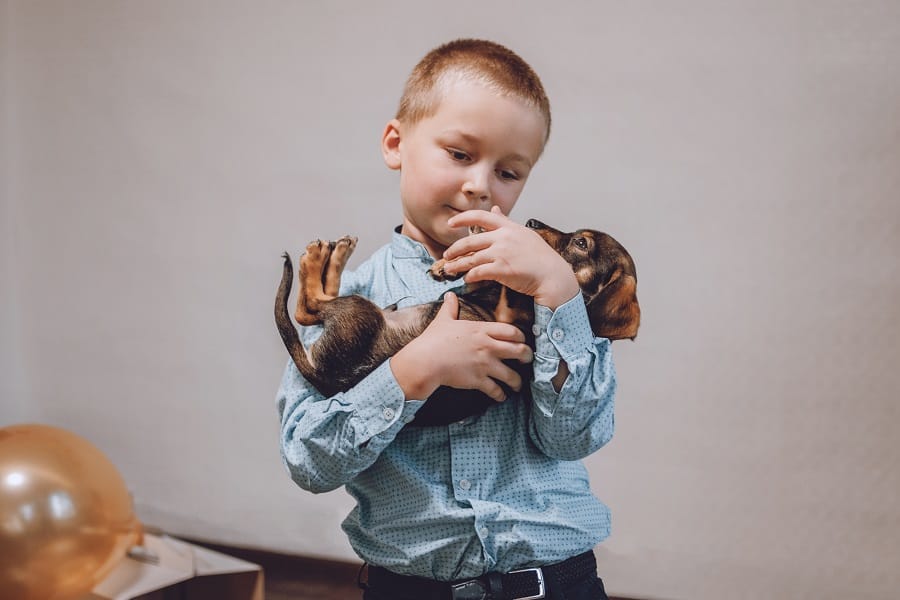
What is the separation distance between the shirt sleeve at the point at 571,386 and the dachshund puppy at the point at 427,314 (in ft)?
0.10

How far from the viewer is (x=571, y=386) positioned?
870mm

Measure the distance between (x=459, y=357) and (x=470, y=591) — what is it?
0.90ft

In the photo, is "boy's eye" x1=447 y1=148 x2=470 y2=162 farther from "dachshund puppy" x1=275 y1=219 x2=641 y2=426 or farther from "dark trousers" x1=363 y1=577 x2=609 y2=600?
"dark trousers" x1=363 y1=577 x2=609 y2=600

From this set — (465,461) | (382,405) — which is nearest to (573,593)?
(465,461)

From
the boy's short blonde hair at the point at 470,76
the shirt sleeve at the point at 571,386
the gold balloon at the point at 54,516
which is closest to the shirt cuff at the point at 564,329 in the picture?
the shirt sleeve at the point at 571,386

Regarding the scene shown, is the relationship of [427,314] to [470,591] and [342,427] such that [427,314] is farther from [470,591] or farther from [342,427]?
[470,591]

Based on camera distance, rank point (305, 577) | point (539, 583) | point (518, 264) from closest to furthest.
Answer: point (518, 264) → point (539, 583) → point (305, 577)

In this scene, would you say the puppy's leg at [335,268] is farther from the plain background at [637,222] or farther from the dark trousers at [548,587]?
the plain background at [637,222]

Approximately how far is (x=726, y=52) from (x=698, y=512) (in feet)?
3.15

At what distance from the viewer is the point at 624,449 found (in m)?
1.85

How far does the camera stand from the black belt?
931 mm

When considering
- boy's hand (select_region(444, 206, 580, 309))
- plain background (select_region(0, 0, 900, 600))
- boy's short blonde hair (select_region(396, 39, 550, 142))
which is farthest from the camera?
plain background (select_region(0, 0, 900, 600))

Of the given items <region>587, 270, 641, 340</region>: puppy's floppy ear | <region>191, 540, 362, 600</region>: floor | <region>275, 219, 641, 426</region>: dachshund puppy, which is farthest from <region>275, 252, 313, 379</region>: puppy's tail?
<region>191, 540, 362, 600</region>: floor

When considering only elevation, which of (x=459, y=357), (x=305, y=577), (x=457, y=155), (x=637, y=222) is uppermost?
(x=637, y=222)
